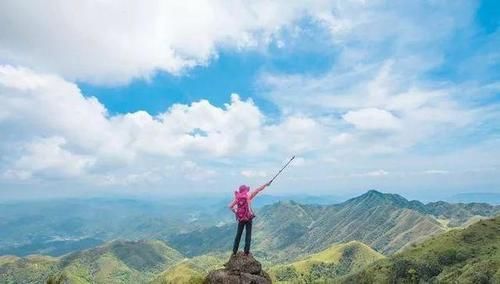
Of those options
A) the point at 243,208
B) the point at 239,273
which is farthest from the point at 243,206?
the point at 239,273

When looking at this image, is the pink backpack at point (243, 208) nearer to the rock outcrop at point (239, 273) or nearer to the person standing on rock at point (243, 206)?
the person standing on rock at point (243, 206)

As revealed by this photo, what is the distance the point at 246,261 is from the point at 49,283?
38.9 metres

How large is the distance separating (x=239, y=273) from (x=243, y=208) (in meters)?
5.64

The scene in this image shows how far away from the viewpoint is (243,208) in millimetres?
35281

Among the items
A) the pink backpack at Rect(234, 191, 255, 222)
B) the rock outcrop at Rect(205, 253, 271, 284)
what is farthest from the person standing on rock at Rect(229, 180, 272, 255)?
the rock outcrop at Rect(205, 253, 271, 284)

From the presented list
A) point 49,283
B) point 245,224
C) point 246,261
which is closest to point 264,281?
point 246,261

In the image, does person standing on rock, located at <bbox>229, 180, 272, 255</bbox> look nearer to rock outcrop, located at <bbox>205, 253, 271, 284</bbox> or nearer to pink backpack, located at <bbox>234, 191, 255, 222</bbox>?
pink backpack, located at <bbox>234, 191, 255, 222</bbox>

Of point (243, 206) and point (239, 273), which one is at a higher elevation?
point (243, 206)

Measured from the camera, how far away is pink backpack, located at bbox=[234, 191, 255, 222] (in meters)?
35.2

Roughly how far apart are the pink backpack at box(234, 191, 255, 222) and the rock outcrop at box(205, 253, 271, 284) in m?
3.95

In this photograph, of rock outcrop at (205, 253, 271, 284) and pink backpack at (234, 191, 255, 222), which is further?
rock outcrop at (205, 253, 271, 284)

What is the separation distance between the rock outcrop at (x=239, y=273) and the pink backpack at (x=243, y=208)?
12.9 feet

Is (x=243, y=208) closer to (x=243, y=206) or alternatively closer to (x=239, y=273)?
(x=243, y=206)

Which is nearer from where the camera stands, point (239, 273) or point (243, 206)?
point (243, 206)
